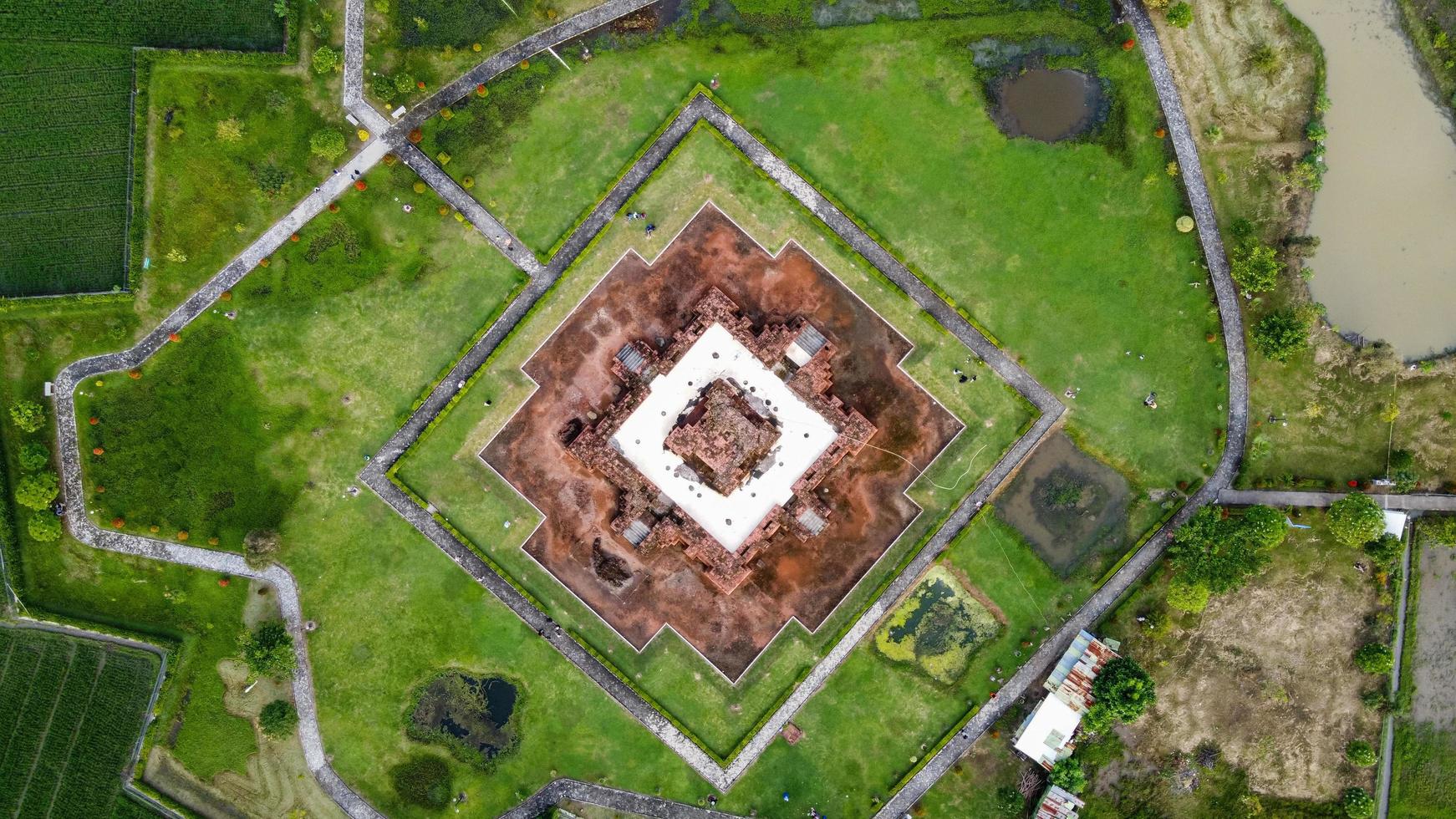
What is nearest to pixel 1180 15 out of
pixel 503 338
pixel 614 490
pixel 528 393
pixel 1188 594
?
pixel 1188 594

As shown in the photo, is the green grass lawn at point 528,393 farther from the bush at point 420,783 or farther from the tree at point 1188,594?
the tree at point 1188,594

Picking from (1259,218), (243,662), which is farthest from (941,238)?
(243,662)

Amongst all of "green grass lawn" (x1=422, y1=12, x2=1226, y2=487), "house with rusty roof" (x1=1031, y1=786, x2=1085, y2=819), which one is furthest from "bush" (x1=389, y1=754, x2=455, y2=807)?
"house with rusty roof" (x1=1031, y1=786, x2=1085, y2=819)

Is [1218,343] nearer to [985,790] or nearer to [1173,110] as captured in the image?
[1173,110]

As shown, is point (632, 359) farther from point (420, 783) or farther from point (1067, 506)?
point (420, 783)

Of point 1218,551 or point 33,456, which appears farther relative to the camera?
point 33,456

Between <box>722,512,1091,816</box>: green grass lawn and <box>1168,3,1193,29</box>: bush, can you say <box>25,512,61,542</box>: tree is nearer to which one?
<box>722,512,1091,816</box>: green grass lawn

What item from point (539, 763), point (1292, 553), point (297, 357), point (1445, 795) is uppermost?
point (1292, 553)
